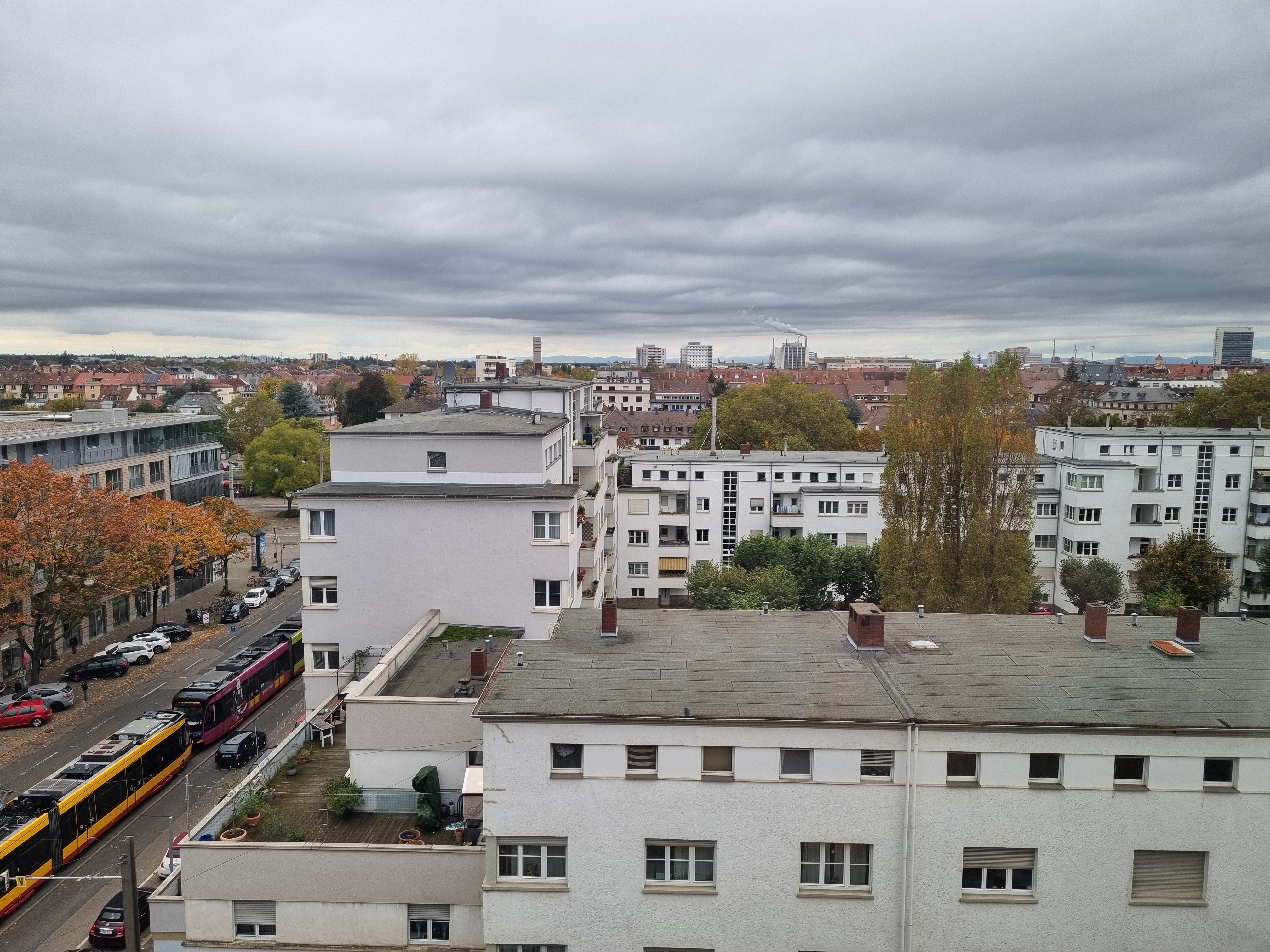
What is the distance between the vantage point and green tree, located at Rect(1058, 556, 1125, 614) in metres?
17.1

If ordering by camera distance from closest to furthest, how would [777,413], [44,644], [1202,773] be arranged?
[1202,773], [44,644], [777,413]

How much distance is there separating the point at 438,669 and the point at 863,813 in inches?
205

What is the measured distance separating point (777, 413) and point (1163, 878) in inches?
1010

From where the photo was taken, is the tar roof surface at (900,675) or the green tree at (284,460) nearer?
the tar roof surface at (900,675)

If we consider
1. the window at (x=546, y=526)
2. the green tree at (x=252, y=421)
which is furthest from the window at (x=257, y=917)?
the green tree at (x=252, y=421)

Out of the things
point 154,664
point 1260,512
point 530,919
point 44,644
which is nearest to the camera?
point 530,919

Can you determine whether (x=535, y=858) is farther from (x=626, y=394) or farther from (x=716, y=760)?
(x=626, y=394)

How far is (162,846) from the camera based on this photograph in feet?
32.3

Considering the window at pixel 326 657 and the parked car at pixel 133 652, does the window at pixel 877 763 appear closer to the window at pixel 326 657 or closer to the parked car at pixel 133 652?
the window at pixel 326 657

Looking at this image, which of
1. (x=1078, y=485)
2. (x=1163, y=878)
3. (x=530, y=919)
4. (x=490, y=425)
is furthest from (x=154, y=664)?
(x=1078, y=485)

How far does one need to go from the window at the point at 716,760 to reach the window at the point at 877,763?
34.1 inches

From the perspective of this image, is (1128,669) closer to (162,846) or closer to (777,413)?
(162,846)

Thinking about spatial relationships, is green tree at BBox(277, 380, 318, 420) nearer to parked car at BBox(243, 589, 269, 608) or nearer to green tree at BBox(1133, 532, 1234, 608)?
parked car at BBox(243, 589, 269, 608)

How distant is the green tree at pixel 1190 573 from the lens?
16094 millimetres
